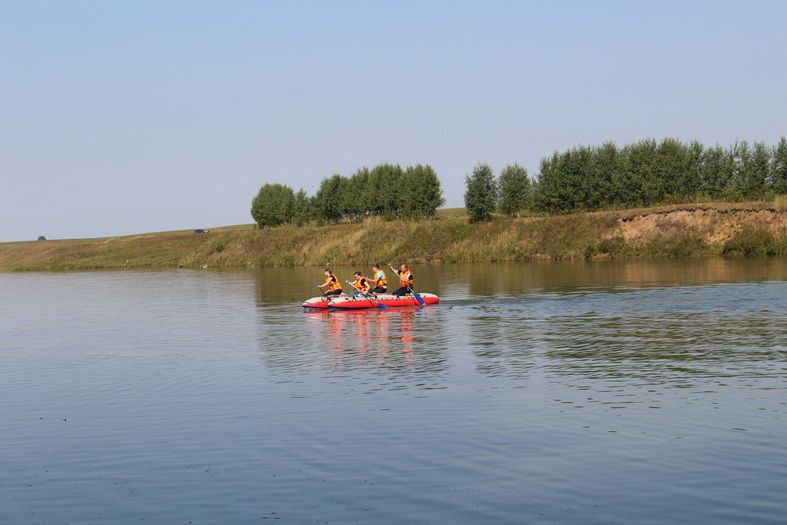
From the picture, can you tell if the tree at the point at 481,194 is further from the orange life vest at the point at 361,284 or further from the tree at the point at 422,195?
the orange life vest at the point at 361,284

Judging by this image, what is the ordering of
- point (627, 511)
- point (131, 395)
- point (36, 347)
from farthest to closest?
point (36, 347) → point (131, 395) → point (627, 511)

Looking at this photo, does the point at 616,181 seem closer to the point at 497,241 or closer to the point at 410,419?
the point at 497,241

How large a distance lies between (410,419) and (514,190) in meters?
101

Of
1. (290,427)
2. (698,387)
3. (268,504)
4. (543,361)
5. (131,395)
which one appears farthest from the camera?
(543,361)

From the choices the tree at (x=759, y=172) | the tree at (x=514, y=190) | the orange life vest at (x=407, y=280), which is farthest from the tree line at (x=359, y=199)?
the orange life vest at (x=407, y=280)

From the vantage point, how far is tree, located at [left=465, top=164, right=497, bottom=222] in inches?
4712

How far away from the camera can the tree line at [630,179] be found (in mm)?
108000

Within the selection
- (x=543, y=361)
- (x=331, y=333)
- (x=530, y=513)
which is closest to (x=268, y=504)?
(x=530, y=513)

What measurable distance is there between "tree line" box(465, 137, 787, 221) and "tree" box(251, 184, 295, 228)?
145 feet

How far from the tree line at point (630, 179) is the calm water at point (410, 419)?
67872mm

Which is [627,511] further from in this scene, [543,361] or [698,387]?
[543,361]

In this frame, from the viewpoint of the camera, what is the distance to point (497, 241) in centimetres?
11056

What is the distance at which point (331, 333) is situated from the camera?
132ft

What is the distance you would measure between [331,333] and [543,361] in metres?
13.4
